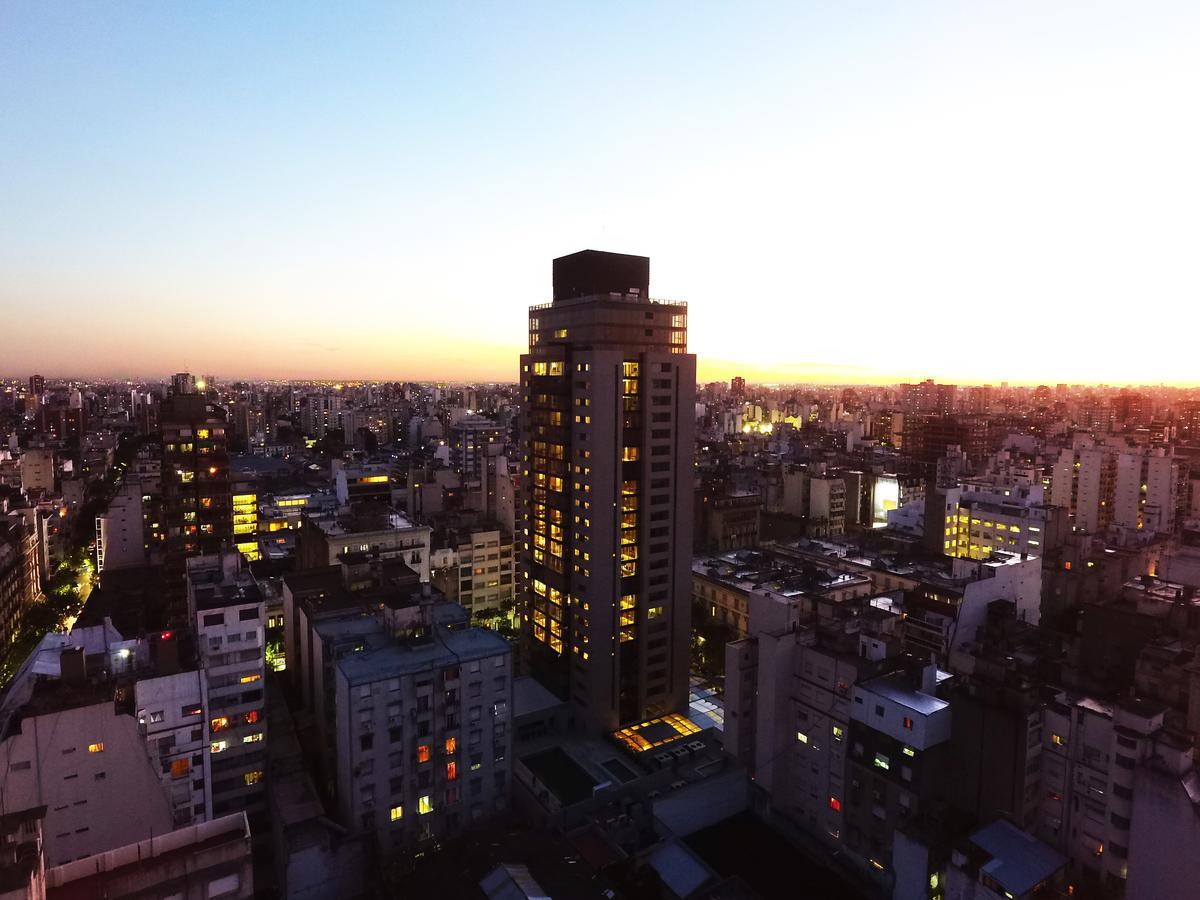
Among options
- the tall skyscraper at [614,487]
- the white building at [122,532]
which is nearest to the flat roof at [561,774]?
the tall skyscraper at [614,487]

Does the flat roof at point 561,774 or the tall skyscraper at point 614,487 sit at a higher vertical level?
the tall skyscraper at point 614,487

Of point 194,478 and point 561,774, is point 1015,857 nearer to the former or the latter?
point 561,774

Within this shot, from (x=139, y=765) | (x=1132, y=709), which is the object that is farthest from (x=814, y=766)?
(x=139, y=765)

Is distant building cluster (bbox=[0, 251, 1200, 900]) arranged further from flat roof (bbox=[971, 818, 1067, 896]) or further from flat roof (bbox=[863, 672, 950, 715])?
flat roof (bbox=[863, 672, 950, 715])

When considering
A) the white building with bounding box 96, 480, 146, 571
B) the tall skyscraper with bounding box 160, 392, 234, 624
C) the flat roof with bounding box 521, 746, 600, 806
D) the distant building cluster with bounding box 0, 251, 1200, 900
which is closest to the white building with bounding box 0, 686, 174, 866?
the distant building cluster with bounding box 0, 251, 1200, 900

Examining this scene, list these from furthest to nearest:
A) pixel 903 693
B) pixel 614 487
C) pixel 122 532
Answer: pixel 122 532
pixel 614 487
pixel 903 693

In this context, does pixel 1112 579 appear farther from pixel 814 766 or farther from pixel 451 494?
pixel 451 494

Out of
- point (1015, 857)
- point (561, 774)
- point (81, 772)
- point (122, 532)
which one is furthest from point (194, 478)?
point (1015, 857)

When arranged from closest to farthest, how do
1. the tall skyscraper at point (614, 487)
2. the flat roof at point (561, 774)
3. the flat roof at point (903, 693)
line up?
the flat roof at point (903, 693)
the flat roof at point (561, 774)
the tall skyscraper at point (614, 487)

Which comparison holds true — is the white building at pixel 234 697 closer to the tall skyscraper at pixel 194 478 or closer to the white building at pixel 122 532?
the tall skyscraper at pixel 194 478
